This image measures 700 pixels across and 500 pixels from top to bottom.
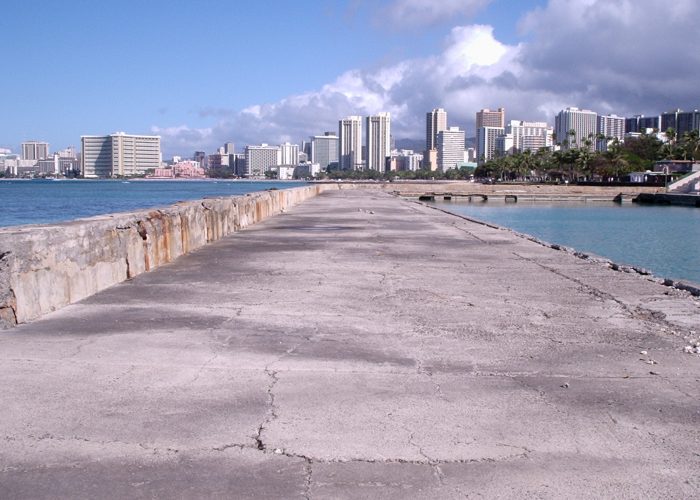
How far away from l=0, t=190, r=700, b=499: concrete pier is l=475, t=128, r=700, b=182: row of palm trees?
137 metres

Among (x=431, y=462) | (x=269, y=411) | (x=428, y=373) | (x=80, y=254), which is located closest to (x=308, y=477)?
(x=431, y=462)

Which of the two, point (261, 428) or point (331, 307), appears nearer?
point (261, 428)

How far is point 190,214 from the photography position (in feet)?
48.7

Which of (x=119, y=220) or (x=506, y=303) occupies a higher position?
(x=119, y=220)

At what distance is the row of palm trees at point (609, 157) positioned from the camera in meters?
138

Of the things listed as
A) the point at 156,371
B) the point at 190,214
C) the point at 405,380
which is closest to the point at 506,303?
the point at 405,380

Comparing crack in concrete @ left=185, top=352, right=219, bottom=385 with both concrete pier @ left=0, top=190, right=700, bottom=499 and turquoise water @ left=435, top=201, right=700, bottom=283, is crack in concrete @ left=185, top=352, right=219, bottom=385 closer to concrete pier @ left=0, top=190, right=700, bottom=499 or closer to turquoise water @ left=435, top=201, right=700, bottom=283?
concrete pier @ left=0, top=190, right=700, bottom=499

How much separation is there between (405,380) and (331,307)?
10.1ft

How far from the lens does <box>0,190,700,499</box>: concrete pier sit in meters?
3.96

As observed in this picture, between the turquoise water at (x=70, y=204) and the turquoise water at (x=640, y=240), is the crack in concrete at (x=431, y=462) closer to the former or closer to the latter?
the turquoise water at (x=640, y=240)

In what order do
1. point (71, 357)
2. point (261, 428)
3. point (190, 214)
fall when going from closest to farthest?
point (261, 428), point (71, 357), point (190, 214)

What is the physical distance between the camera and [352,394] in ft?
17.5

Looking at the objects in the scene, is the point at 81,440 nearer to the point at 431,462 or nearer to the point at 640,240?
the point at 431,462

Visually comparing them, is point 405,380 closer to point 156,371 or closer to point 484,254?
point 156,371
